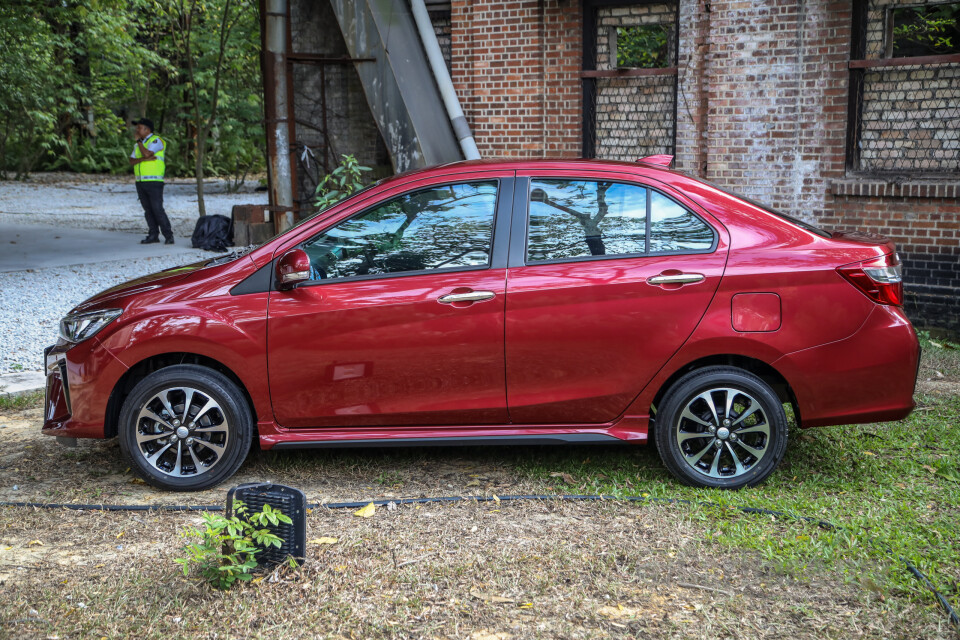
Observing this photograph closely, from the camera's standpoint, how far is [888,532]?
14.2 feet

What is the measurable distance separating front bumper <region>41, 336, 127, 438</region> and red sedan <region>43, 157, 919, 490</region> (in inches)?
0.4

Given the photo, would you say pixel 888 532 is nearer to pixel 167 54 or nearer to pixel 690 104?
pixel 690 104

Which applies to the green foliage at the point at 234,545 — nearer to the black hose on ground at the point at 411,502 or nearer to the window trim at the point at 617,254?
the black hose on ground at the point at 411,502

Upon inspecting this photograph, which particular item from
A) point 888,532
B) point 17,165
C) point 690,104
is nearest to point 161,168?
point 690,104

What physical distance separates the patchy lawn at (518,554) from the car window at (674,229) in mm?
1267

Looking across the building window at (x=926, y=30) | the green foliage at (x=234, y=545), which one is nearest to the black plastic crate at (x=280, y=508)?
the green foliage at (x=234, y=545)

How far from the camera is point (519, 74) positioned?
1071cm

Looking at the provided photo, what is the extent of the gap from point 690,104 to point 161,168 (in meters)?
8.65

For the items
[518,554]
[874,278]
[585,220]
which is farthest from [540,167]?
[518,554]

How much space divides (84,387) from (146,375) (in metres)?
0.31

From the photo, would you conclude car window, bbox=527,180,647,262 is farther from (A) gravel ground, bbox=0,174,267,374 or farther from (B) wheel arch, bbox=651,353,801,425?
(A) gravel ground, bbox=0,174,267,374

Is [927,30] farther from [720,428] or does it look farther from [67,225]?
[67,225]

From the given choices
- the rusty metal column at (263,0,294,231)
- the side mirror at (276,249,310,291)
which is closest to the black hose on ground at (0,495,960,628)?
the side mirror at (276,249,310,291)

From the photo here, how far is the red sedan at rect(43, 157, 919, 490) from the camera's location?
186 inches
